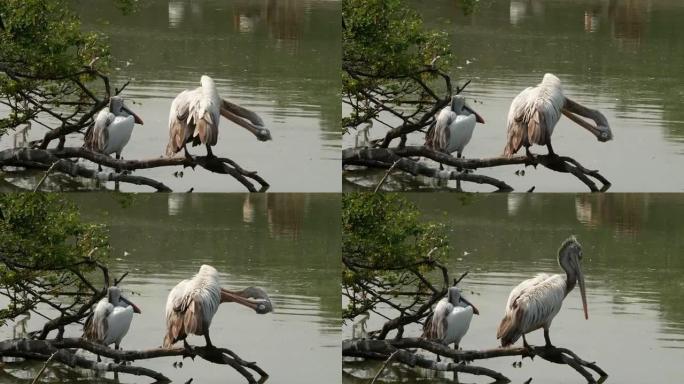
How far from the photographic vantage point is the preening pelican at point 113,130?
24.0 feet

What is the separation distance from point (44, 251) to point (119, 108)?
0.68 meters

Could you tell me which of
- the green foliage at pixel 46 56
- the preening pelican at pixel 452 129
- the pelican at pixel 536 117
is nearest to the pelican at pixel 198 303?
the green foliage at pixel 46 56

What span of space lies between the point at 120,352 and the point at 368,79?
1.49 m

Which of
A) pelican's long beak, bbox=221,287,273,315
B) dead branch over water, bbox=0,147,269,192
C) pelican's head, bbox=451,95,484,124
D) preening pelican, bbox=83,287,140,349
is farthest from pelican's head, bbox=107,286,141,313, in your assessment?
pelican's head, bbox=451,95,484,124

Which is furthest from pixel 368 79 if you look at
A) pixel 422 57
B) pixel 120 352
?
pixel 120 352

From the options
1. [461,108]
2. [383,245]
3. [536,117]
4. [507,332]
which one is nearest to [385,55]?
[461,108]

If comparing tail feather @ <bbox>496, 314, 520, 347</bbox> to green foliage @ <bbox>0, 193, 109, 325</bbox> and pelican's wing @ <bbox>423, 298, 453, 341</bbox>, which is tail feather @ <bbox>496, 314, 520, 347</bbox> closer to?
pelican's wing @ <bbox>423, 298, 453, 341</bbox>

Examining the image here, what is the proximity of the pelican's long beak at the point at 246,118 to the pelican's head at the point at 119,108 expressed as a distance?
33 centimetres

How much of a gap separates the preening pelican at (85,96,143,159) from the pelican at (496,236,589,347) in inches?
63.1

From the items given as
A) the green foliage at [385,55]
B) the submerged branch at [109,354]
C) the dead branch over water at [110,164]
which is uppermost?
the green foliage at [385,55]

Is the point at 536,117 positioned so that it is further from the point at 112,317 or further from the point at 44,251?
the point at 44,251

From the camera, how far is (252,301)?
7.59 meters

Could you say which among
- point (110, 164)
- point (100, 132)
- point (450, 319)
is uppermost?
point (100, 132)

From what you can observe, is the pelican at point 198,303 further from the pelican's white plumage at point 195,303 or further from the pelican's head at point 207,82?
the pelican's head at point 207,82
